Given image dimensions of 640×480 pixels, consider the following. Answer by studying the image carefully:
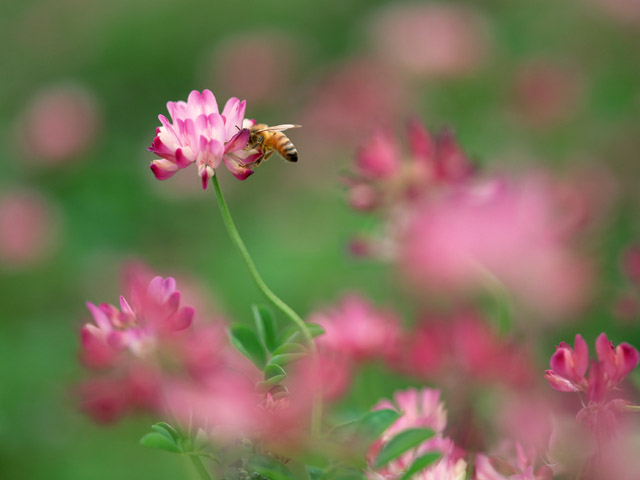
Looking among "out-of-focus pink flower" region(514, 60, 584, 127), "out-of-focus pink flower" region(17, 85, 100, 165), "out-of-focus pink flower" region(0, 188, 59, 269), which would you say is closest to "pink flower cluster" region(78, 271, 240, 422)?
"out-of-focus pink flower" region(0, 188, 59, 269)

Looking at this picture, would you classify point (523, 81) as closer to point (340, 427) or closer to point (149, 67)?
point (149, 67)

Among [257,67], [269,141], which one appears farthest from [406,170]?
[257,67]

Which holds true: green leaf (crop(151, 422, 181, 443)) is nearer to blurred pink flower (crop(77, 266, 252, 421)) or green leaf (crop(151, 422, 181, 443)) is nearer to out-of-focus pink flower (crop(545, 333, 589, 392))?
blurred pink flower (crop(77, 266, 252, 421))

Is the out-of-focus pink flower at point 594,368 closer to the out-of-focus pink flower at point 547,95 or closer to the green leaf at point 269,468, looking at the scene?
the green leaf at point 269,468

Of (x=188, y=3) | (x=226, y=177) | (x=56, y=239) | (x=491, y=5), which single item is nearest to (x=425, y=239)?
(x=56, y=239)

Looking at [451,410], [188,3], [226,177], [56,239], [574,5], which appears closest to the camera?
[451,410]

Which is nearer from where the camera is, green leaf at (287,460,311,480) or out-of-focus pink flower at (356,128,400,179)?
green leaf at (287,460,311,480)

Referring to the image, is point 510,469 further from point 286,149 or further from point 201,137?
point 286,149
